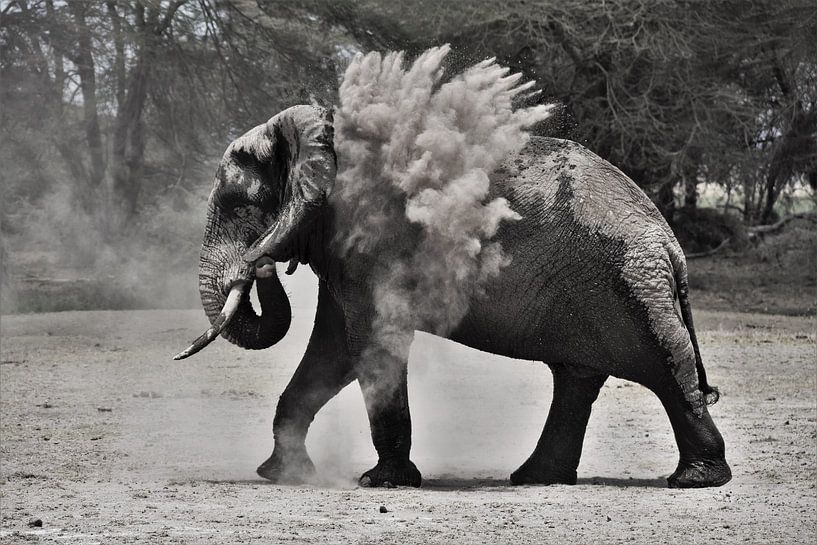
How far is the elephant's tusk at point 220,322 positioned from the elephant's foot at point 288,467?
90 cm

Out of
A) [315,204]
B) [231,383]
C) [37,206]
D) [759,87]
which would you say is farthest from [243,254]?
[37,206]

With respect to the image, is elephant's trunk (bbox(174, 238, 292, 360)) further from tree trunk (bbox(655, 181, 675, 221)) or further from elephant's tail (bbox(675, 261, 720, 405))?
tree trunk (bbox(655, 181, 675, 221))

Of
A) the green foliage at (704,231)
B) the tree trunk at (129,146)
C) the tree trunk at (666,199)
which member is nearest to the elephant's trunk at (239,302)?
the tree trunk at (129,146)

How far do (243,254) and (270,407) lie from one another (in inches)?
125

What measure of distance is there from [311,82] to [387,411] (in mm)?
9667

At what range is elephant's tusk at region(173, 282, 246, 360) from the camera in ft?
23.0

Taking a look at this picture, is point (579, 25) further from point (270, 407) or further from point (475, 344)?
point (475, 344)

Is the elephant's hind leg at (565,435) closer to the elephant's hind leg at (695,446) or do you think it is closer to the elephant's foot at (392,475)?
the elephant's hind leg at (695,446)

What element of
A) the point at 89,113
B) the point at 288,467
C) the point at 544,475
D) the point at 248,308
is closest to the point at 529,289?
the point at 544,475

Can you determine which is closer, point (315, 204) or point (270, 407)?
point (315, 204)

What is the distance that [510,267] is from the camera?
7.17 meters

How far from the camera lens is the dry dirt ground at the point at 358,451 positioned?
243 inches

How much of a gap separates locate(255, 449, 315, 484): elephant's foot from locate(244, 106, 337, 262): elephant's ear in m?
1.14

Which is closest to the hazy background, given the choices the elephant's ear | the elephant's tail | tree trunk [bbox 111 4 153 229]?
tree trunk [bbox 111 4 153 229]
